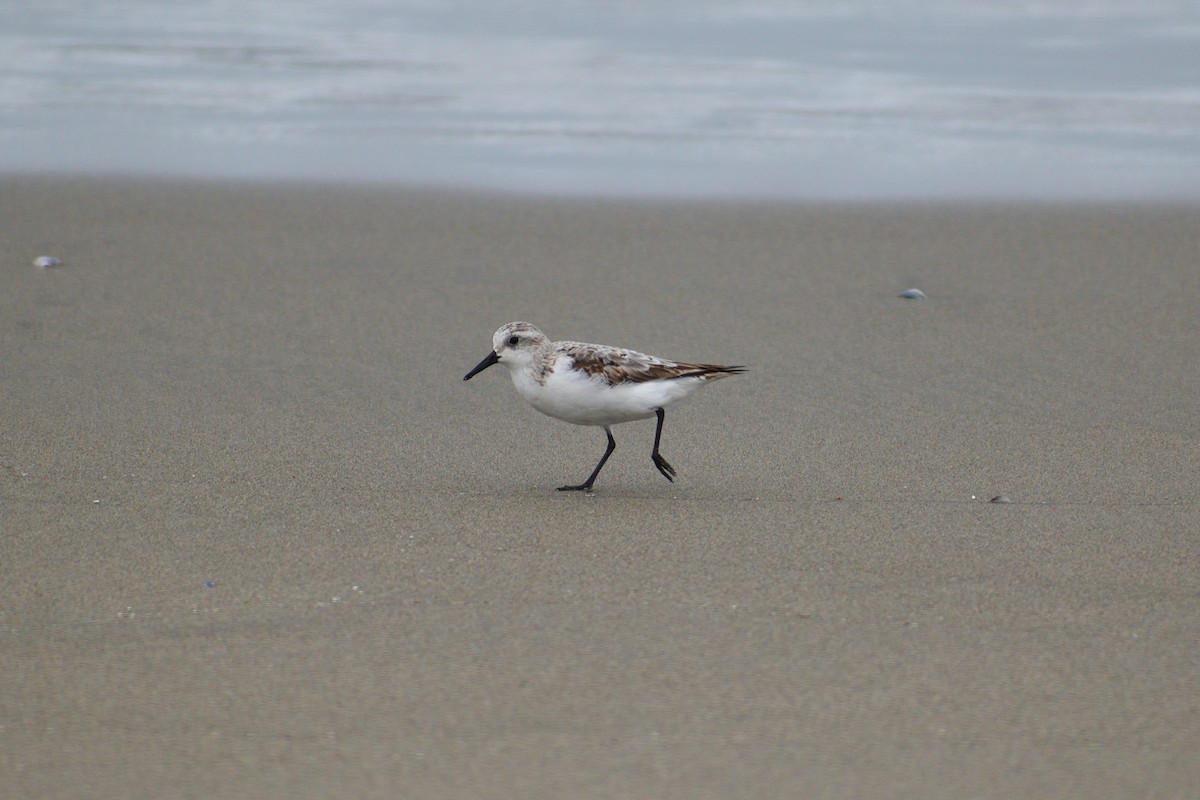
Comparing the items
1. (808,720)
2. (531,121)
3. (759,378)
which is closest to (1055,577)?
(808,720)

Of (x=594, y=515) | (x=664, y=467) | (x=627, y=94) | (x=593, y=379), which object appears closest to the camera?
(x=594, y=515)

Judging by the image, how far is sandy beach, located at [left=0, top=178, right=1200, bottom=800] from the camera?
2.89 metres

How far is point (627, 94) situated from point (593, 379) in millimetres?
8677

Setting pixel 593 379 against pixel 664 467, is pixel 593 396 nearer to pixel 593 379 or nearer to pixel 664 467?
pixel 593 379

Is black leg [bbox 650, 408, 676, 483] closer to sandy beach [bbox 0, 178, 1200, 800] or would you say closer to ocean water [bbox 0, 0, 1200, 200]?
sandy beach [bbox 0, 178, 1200, 800]

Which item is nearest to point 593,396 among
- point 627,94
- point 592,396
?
point 592,396

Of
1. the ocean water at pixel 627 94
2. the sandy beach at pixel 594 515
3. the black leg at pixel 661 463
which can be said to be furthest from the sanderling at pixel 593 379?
the ocean water at pixel 627 94

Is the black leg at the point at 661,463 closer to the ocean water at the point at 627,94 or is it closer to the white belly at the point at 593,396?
the white belly at the point at 593,396

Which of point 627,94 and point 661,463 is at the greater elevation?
point 627,94

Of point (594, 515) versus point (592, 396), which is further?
point (592, 396)

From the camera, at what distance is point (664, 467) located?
4738 millimetres

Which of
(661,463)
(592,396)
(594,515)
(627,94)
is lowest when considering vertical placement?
(594,515)

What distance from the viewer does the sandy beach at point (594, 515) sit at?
2889mm

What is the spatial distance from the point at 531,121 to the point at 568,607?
8.67 meters
